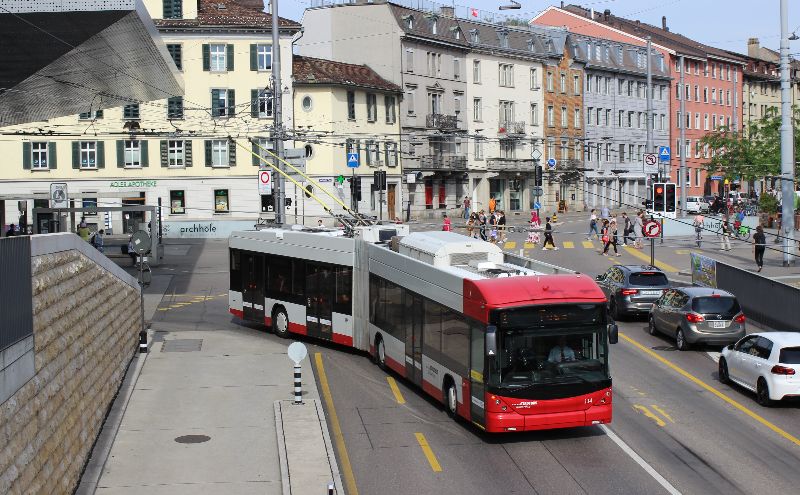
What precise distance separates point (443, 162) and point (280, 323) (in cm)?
5412

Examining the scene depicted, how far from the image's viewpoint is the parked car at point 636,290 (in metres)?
34.4

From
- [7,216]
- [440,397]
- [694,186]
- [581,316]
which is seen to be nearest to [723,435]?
[581,316]

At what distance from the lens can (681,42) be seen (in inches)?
4675

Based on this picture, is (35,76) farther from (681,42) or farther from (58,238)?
(681,42)

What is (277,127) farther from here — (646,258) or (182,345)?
(646,258)

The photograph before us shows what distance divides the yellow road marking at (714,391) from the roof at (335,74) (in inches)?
1761

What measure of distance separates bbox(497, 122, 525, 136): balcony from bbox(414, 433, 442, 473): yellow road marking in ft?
238

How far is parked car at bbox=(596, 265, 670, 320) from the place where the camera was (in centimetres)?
3441

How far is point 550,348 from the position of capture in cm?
1873

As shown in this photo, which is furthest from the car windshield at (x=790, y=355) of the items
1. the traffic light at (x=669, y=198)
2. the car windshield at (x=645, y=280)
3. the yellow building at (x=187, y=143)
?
the yellow building at (x=187, y=143)

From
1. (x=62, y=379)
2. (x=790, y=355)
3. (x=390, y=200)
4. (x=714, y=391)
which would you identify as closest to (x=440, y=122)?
(x=390, y=200)

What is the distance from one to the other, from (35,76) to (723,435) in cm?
1730

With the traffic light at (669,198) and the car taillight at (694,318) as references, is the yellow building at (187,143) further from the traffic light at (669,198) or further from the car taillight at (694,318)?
the car taillight at (694,318)

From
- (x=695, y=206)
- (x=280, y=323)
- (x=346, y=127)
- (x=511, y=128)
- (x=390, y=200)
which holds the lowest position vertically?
(x=280, y=323)
